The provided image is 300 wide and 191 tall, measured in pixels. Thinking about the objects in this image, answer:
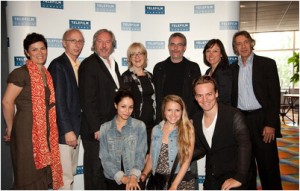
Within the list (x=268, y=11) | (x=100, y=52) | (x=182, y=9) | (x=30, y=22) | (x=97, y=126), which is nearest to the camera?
(x=97, y=126)

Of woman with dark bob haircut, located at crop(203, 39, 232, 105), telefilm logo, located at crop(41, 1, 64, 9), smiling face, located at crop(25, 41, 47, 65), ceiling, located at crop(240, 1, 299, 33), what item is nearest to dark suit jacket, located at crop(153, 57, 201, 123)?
woman with dark bob haircut, located at crop(203, 39, 232, 105)

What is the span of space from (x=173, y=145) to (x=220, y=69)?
4.11 ft

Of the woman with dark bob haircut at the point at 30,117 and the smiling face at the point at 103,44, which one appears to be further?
the smiling face at the point at 103,44

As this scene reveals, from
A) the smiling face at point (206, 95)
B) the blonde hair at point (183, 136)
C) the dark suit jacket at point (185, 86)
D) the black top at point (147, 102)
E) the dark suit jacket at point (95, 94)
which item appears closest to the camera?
the smiling face at point (206, 95)

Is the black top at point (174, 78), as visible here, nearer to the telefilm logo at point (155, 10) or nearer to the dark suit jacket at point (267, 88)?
the dark suit jacket at point (267, 88)

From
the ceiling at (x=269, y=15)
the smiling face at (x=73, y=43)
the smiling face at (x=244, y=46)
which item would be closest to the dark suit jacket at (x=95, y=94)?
the smiling face at (x=73, y=43)

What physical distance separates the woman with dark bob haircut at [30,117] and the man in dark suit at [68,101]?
0.12 meters

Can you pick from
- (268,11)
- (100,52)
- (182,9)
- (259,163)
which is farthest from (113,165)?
(268,11)

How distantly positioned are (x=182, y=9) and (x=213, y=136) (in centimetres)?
247

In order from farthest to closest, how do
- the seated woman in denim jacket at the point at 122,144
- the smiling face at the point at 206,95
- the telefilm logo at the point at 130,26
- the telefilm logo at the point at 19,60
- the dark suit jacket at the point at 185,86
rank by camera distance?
the telefilm logo at the point at 130,26, the telefilm logo at the point at 19,60, the dark suit jacket at the point at 185,86, the seated woman in denim jacket at the point at 122,144, the smiling face at the point at 206,95

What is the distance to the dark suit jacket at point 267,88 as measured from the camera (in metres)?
3.25

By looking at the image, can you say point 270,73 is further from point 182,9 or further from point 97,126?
point 97,126

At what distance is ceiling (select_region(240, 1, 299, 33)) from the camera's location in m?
8.59

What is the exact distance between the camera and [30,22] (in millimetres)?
3584
